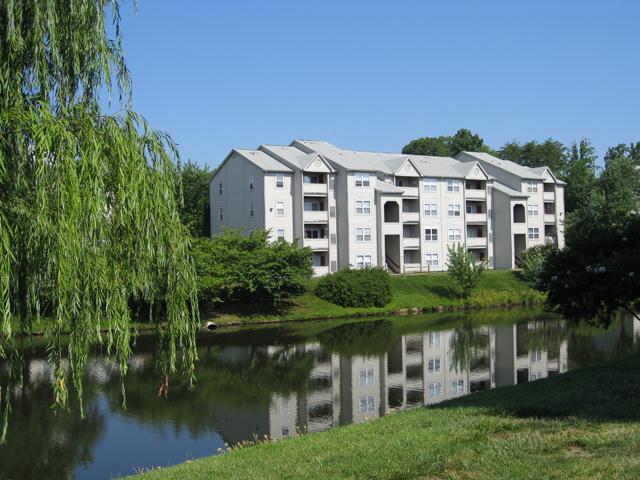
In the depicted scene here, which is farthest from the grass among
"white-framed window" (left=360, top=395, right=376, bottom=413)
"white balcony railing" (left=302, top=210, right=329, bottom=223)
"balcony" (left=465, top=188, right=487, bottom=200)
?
"balcony" (left=465, top=188, right=487, bottom=200)

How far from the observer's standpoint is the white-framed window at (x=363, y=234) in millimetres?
Result: 62250

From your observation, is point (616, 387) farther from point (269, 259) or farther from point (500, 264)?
point (500, 264)

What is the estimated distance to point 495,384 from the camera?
1004 inches

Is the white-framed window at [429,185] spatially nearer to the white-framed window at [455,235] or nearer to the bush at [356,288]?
the white-framed window at [455,235]

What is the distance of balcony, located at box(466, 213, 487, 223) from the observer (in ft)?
233

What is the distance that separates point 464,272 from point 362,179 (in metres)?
12.3

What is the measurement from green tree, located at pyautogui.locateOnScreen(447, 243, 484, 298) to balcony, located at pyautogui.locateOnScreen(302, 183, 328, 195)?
12.2m

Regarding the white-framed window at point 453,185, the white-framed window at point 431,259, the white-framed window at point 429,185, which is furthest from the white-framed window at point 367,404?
the white-framed window at point 453,185

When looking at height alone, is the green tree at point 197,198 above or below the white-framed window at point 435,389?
above

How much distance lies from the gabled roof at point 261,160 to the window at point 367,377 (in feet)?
103

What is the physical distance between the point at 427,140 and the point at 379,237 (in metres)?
38.9

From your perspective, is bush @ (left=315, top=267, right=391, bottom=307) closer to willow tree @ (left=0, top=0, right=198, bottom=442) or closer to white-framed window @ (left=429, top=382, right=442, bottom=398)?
white-framed window @ (left=429, top=382, right=442, bottom=398)

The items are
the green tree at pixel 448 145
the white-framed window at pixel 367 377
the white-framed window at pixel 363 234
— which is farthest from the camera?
the green tree at pixel 448 145

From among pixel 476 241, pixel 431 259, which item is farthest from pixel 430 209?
pixel 476 241
